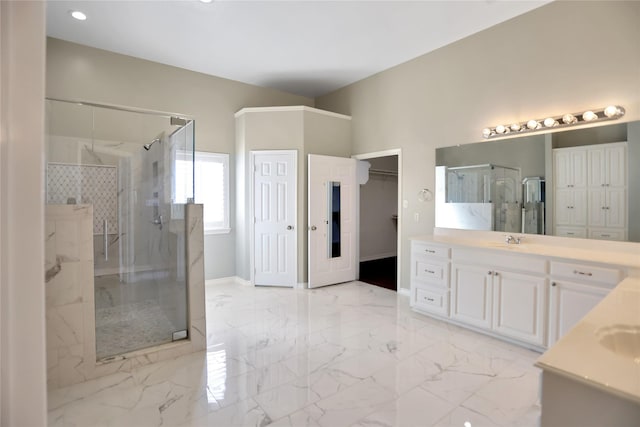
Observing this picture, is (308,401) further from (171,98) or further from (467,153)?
(171,98)

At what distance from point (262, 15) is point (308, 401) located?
353 centimetres

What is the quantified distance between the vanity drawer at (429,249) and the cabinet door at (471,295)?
0.56ft

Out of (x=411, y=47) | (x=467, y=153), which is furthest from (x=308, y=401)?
(x=411, y=47)

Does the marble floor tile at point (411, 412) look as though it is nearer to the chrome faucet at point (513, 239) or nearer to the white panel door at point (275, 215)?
the chrome faucet at point (513, 239)

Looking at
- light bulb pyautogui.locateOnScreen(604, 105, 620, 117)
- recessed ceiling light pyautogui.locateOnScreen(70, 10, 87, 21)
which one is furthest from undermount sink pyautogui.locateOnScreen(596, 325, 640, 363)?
recessed ceiling light pyautogui.locateOnScreen(70, 10, 87, 21)

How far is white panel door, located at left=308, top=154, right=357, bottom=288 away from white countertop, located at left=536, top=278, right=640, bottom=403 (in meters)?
3.75

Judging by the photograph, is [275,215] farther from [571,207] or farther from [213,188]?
[571,207]

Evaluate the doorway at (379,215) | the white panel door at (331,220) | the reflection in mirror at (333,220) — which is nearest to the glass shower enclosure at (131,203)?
the white panel door at (331,220)

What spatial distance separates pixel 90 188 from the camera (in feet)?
9.65

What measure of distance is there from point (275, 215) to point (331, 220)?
34.1 inches

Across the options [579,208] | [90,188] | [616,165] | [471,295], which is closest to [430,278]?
[471,295]

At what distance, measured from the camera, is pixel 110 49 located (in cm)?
412

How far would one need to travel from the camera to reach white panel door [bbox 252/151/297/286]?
4.82 metres

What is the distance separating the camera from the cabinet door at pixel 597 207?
9.28ft
